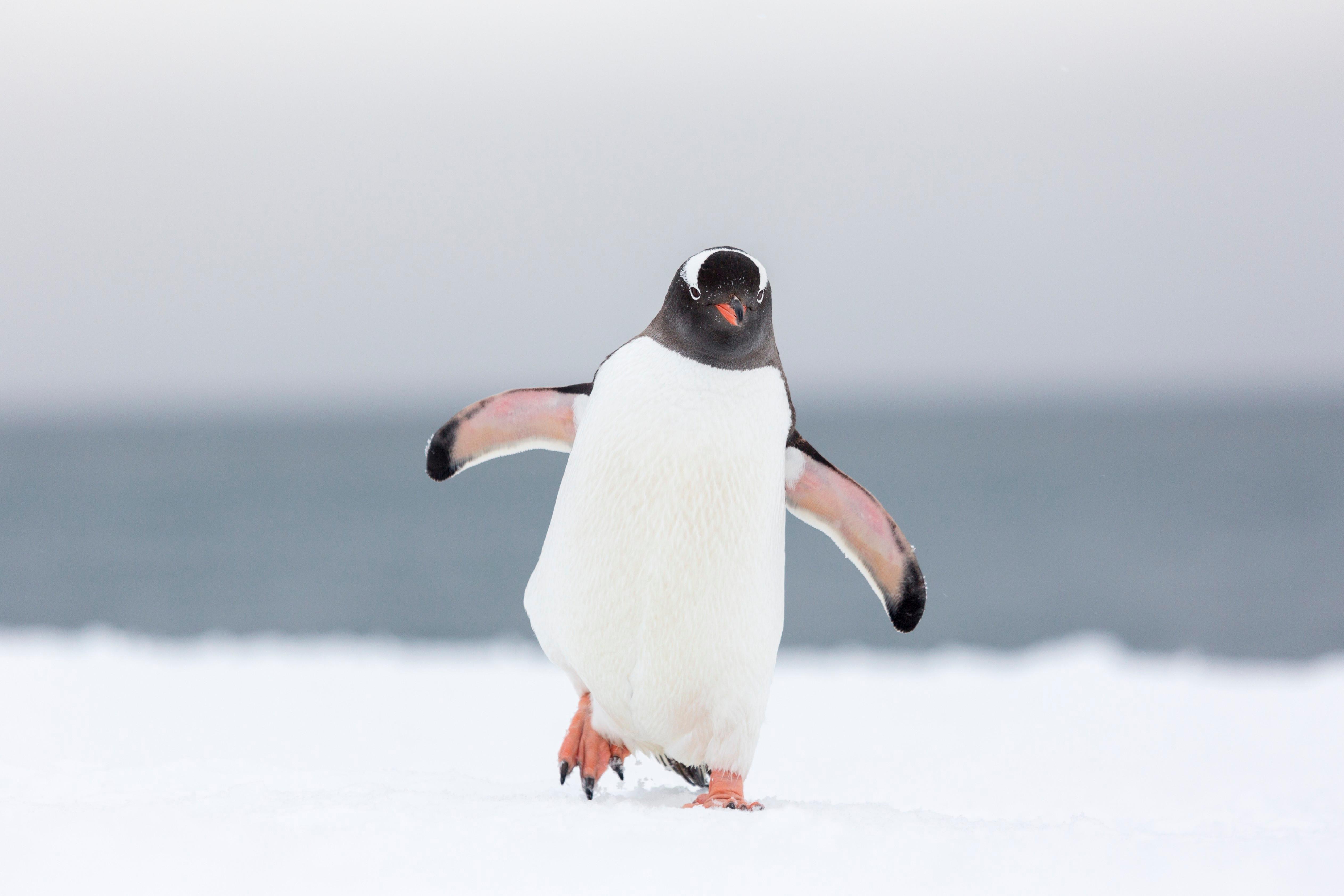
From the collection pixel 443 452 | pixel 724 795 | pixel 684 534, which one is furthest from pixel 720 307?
pixel 724 795

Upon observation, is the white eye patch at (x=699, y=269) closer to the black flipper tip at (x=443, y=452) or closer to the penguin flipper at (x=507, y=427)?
the penguin flipper at (x=507, y=427)

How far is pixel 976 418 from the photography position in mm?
81312

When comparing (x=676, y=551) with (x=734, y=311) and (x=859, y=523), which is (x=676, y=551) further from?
(x=859, y=523)

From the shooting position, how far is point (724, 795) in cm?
278

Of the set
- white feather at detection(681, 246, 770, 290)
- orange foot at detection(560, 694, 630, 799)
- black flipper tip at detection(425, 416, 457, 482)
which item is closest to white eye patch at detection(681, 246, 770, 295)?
white feather at detection(681, 246, 770, 290)

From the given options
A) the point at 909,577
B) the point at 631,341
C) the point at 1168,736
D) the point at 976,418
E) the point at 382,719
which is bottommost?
the point at 976,418

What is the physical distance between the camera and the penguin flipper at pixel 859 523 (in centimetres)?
317

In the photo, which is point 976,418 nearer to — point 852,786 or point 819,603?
point 819,603

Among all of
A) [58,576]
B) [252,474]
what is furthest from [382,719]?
[252,474]

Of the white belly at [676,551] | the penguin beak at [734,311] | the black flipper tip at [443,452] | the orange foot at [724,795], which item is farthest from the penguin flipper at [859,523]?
the black flipper tip at [443,452]

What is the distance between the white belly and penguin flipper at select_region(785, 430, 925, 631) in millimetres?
260

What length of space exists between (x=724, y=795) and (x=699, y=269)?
1.41 m

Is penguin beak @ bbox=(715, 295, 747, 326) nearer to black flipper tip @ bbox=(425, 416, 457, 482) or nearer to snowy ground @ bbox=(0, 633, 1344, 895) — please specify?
black flipper tip @ bbox=(425, 416, 457, 482)

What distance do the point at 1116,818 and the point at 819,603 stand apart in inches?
572
